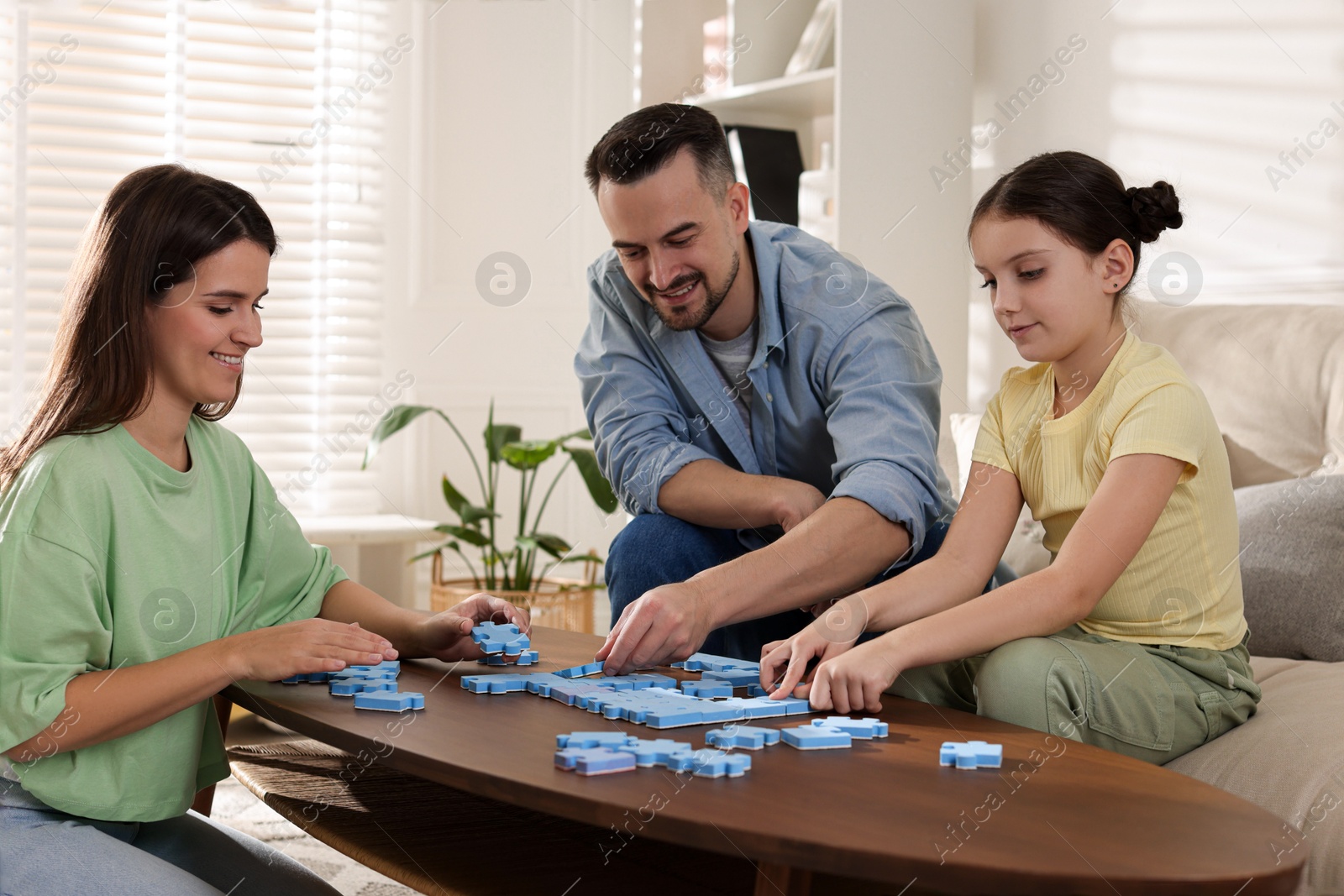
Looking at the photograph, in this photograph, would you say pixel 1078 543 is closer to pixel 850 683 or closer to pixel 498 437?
pixel 850 683

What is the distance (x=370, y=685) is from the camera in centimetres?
145

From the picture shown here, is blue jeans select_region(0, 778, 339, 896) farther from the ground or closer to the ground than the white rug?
farther from the ground

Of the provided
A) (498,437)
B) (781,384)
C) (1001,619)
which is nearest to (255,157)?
(498,437)

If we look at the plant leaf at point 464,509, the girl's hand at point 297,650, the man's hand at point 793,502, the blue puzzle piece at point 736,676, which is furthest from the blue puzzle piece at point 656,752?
the plant leaf at point 464,509

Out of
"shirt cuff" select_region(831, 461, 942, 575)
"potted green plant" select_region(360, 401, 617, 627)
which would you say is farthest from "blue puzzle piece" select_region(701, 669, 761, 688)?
"potted green plant" select_region(360, 401, 617, 627)

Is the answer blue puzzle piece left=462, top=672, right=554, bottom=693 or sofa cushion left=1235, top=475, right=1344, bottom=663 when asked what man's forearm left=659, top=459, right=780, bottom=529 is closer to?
blue puzzle piece left=462, top=672, right=554, bottom=693

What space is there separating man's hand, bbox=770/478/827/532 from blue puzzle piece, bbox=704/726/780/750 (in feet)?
2.82

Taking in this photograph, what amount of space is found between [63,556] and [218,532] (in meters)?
0.27

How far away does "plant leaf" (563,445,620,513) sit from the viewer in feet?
12.0

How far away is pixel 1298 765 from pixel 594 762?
0.89 metres

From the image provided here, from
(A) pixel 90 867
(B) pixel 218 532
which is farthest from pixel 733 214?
(A) pixel 90 867

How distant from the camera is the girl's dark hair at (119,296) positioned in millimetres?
1477

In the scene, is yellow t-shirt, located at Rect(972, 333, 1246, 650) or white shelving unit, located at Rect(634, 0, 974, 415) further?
white shelving unit, located at Rect(634, 0, 974, 415)

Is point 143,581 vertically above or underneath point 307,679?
above
